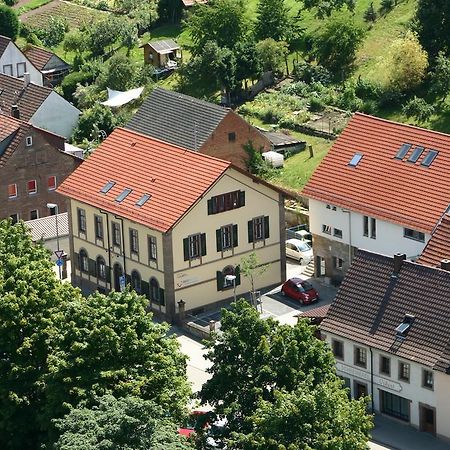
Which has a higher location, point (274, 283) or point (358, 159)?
point (358, 159)

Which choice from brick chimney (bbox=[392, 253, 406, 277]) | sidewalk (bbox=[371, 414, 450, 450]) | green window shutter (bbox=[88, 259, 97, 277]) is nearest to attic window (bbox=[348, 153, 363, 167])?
brick chimney (bbox=[392, 253, 406, 277])

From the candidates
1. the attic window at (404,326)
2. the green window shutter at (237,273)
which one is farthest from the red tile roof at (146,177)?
the attic window at (404,326)

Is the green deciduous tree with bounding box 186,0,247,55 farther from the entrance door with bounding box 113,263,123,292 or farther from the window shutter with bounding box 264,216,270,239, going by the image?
the entrance door with bounding box 113,263,123,292

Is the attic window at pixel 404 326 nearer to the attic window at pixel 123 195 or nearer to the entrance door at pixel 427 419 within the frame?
the entrance door at pixel 427 419

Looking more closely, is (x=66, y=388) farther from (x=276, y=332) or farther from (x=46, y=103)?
(x=46, y=103)

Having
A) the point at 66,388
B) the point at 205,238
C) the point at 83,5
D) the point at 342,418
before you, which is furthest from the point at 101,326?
the point at 83,5

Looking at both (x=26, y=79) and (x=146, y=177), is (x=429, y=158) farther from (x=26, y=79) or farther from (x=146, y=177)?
(x=26, y=79)
